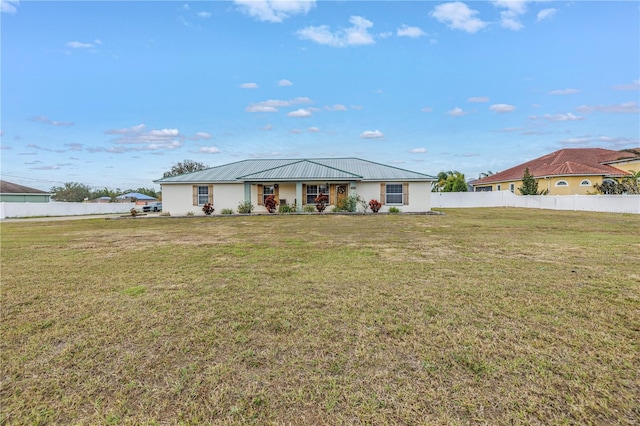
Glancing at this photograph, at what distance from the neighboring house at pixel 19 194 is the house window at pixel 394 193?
37.2 meters

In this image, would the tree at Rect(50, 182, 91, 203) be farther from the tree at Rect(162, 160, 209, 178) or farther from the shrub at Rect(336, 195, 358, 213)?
the shrub at Rect(336, 195, 358, 213)

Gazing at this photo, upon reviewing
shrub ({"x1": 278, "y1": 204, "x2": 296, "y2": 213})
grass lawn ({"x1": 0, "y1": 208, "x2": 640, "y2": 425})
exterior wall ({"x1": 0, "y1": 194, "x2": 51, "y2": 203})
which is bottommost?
grass lawn ({"x1": 0, "y1": 208, "x2": 640, "y2": 425})

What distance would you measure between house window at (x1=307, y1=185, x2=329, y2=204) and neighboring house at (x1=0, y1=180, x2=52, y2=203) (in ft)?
105

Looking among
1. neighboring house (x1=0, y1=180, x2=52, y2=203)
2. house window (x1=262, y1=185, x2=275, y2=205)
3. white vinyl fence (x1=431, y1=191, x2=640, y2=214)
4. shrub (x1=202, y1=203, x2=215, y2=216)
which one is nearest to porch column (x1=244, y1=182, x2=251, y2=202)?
house window (x1=262, y1=185, x2=275, y2=205)

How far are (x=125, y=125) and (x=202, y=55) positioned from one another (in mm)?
15370

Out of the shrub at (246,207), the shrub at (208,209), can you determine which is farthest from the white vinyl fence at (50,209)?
the shrub at (246,207)

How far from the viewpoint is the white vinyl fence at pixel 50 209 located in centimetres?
2348

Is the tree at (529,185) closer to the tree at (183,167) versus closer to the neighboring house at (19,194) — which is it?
the tree at (183,167)

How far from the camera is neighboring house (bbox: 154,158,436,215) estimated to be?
20094 millimetres

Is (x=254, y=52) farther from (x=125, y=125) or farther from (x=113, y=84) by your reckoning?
(x=125, y=125)

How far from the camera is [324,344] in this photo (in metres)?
2.66

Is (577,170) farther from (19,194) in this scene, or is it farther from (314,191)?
(19,194)

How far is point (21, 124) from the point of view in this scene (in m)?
21.7

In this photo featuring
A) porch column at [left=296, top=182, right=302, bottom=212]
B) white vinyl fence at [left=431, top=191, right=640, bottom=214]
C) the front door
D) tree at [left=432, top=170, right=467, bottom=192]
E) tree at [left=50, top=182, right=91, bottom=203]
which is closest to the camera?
white vinyl fence at [left=431, top=191, right=640, bottom=214]
